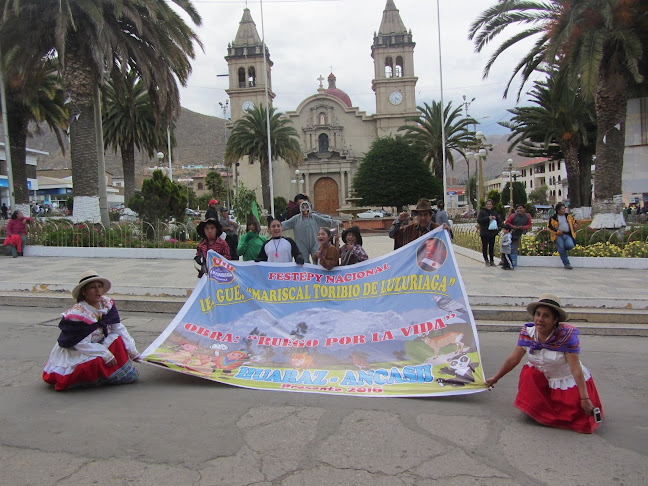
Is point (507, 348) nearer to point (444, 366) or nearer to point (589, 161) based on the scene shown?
point (444, 366)

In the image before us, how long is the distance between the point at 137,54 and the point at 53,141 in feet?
664

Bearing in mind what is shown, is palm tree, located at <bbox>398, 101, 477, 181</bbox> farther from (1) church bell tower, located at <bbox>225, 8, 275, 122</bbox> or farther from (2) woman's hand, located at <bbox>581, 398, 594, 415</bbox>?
(2) woman's hand, located at <bbox>581, 398, 594, 415</bbox>

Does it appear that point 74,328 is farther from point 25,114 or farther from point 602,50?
→ point 25,114

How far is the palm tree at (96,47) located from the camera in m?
15.8

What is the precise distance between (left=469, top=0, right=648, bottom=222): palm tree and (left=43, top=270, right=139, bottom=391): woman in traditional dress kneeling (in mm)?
14009

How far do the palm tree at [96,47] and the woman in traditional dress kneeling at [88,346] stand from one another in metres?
12.8

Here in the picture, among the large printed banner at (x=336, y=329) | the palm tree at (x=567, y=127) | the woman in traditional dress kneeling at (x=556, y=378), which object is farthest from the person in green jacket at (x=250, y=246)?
the palm tree at (x=567, y=127)

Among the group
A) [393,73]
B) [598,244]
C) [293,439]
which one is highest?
[393,73]

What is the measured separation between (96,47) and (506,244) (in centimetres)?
1296

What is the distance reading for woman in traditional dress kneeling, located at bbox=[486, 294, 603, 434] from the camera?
395 centimetres

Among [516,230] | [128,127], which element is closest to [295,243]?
[516,230]

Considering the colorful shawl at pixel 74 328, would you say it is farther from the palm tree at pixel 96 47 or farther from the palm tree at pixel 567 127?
the palm tree at pixel 567 127

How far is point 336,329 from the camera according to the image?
5.62m


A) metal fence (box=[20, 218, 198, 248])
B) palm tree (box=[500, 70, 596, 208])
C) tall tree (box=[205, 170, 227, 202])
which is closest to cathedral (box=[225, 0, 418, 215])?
tall tree (box=[205, 170, 227, 202])
